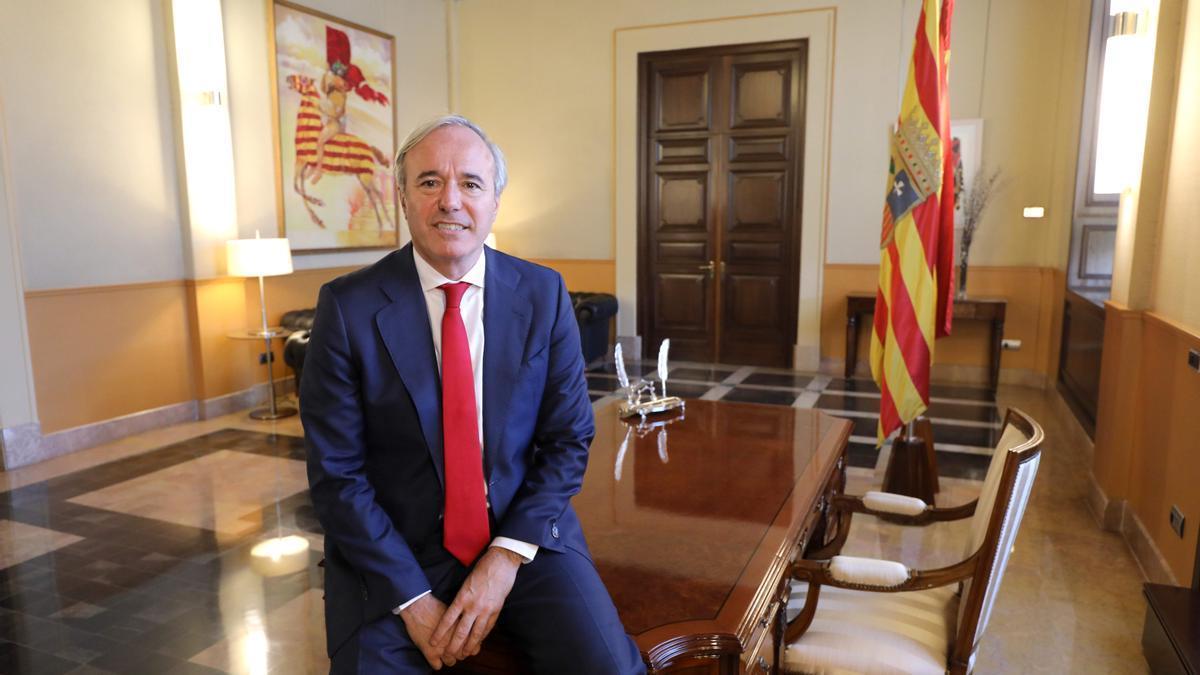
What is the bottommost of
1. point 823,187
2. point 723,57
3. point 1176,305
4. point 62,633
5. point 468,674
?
point 62,633

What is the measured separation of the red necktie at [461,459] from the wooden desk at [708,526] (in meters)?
0.21

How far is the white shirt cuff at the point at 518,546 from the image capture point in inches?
55.5

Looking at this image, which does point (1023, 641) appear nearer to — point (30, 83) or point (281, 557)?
point (281, 557)

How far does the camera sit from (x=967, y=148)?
6621mm

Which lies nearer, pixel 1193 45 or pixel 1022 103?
pixel 1193 45

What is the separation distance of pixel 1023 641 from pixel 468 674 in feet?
6.94

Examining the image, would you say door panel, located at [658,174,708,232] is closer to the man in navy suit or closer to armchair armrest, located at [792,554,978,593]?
armchair armrest, located at [792,554,978,593]

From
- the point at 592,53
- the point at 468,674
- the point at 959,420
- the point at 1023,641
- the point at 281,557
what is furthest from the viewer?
the point at 592,53

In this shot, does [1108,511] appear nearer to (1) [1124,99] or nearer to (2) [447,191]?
(1) [1124,99]

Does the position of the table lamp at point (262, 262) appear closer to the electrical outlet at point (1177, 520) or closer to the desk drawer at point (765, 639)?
the desk drawer at point (765, 639)

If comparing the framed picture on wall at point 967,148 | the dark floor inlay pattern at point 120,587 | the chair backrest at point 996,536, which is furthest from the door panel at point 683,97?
A: the chair backrest at point 996,536

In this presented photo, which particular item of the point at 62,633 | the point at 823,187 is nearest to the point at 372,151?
the point at 823,187

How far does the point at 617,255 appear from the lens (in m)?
8.06

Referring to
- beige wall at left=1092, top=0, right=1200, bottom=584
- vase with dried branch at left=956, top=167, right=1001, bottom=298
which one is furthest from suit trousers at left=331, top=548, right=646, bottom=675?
vase with dried branch at left=956, top=167, right=1001, bottom=298
